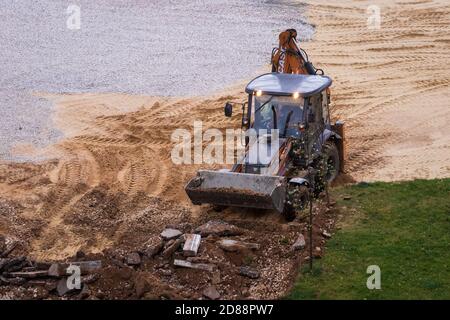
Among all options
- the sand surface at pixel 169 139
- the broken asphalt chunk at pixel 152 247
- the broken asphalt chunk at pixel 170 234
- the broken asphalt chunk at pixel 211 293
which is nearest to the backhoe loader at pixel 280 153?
the sand surface at pixel 169 139

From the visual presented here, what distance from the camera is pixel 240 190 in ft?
53.7

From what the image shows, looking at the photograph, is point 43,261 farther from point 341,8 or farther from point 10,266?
point 341,8

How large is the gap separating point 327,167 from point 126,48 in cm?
1349

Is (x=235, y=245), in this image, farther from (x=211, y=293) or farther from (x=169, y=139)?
(x=169, y=139)

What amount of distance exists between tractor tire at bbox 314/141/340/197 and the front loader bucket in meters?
1.54

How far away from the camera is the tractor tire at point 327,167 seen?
1764cm

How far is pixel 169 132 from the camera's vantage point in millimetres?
23156

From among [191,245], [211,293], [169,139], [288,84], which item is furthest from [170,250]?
[169,139]

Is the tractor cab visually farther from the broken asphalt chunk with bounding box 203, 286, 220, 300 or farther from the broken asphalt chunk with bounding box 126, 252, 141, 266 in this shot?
the broken asphalt chunk with bounding box 203, 286, 220, 300

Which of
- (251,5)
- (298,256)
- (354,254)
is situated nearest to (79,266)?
(298,256)

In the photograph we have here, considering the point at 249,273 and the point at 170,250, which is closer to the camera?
the point at 249,273

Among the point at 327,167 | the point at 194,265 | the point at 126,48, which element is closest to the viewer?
the point at 194,265

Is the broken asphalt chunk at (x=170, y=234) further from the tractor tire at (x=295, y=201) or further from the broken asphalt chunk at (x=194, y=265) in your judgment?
the tractor tire at (x=295, y=201)

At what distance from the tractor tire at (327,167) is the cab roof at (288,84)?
148 centimetres
